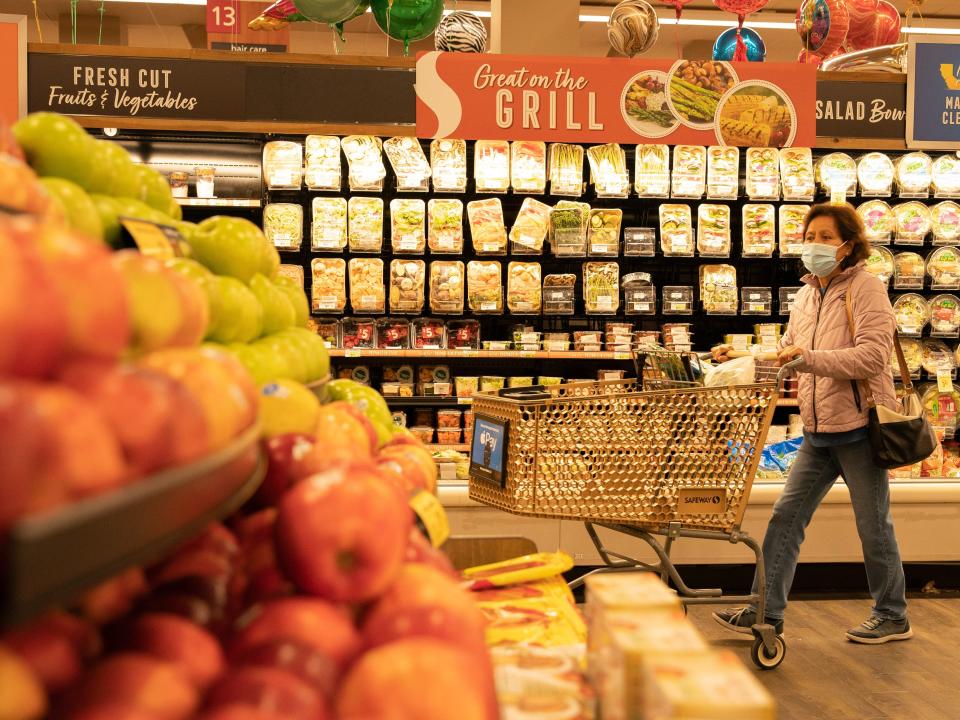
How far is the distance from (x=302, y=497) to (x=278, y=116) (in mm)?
3842

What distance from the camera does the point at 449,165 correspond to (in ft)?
16.8

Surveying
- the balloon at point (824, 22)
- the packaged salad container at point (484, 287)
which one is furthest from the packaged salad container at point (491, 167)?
the balloon at point (824, 22)

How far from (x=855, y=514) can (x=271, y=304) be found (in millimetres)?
2763

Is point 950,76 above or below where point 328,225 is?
above

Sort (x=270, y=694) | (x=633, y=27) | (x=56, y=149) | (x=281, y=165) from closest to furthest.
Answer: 1. (x=270, y=694)
2. (x=56, y=149)
3. (x=633, y=27)
4. (x=281, y=165)

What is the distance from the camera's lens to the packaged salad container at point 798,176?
527 cm

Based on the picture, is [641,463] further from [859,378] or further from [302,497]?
[302,497]

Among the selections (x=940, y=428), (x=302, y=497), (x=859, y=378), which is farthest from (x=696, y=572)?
(x=302, y=497)

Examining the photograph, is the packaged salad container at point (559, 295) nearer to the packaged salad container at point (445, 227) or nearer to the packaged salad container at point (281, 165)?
the packaged salad container at point (445, 227)

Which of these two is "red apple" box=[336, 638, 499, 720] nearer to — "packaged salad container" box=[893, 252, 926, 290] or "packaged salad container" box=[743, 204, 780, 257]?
"packaged salad container" box=[743, 204, 780, 257]

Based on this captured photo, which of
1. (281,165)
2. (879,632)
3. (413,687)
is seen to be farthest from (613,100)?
(413,687)

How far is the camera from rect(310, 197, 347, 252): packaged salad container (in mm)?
5070

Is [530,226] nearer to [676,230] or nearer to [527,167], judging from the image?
[527,167]

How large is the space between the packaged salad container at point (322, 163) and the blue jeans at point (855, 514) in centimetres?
288
